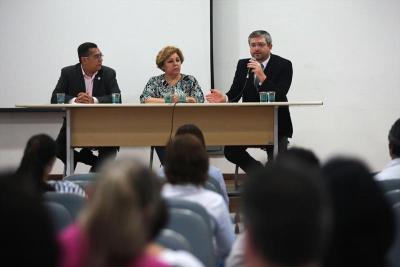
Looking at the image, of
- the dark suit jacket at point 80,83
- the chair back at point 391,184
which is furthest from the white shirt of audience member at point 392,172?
the dark suit jacket at point 80,83

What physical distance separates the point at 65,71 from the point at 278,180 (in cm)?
503

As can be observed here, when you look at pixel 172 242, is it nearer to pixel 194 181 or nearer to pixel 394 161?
pixel 194 181

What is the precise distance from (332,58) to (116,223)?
6166mm

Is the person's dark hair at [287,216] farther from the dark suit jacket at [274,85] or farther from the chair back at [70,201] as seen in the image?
the dark suit jacket at [274,85]

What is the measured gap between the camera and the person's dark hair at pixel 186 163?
2467 mm

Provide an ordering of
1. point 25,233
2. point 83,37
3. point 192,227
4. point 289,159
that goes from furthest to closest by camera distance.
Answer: point 83,37
point 192,227
point 289,159
point 25,233

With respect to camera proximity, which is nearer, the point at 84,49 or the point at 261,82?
the point at 261,82

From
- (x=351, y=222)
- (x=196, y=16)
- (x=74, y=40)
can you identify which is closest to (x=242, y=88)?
(x=196, y=16)

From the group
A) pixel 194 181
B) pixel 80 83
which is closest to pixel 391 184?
pixel 194 181

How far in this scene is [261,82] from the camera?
214 inches

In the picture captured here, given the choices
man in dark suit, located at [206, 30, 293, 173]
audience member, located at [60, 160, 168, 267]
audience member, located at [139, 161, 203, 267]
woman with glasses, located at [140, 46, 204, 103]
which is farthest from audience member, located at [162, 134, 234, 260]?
woman with glasses, located at [140, 46, 204, 103]

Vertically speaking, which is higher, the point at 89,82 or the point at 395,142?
the point at 89,82

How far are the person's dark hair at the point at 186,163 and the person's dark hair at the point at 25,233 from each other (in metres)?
1.21

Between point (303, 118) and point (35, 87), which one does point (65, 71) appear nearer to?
point (35, 87)
